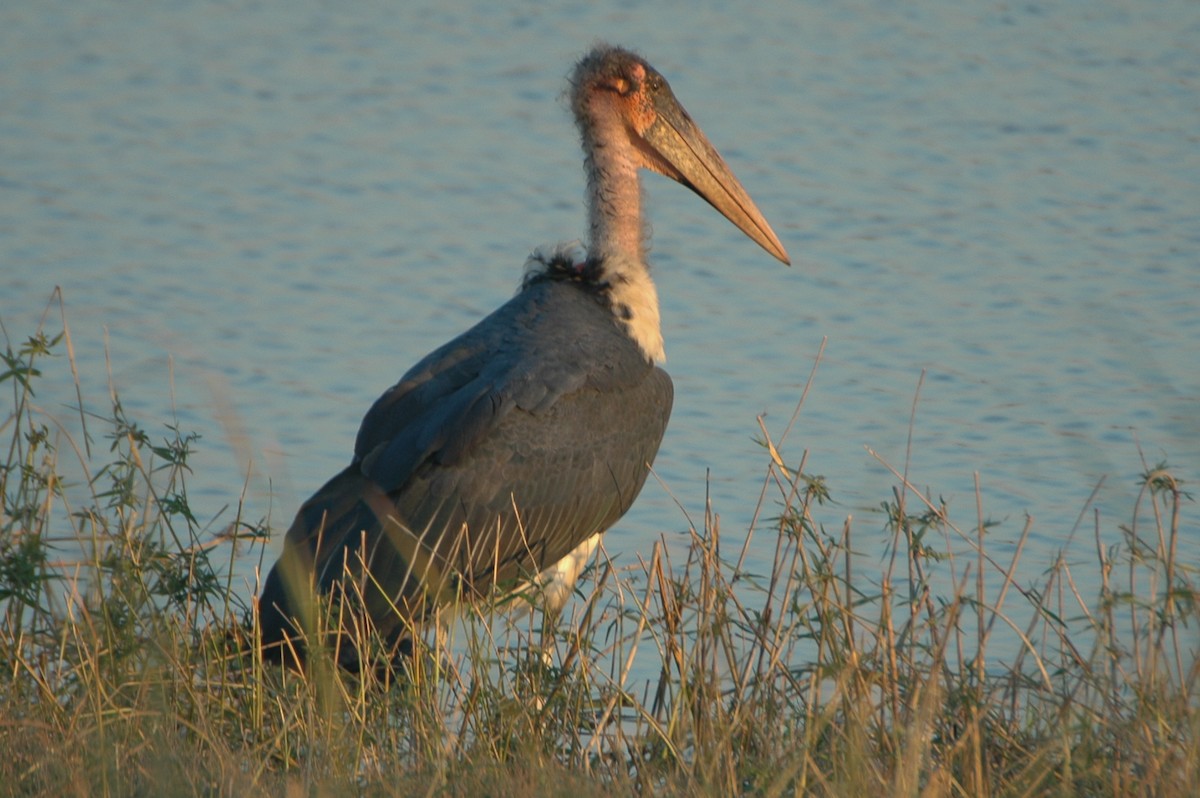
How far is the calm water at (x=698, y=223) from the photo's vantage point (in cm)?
739

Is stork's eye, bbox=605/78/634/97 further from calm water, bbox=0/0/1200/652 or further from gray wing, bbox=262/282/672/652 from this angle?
calm water, bbox=0/0/1200/652

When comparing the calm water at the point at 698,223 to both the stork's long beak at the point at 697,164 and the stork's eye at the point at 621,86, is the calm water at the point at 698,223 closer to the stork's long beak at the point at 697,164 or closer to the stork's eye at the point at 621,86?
the stork's long beak at the point at 697,164

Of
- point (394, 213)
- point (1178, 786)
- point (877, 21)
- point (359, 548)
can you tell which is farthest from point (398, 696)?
point (877, 21)

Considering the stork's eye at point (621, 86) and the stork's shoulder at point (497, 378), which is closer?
the stork's shoulder at point (497, 378)

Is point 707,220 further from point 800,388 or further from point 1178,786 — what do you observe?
point 1178,786

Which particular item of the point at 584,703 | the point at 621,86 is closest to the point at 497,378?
the point at 584,703

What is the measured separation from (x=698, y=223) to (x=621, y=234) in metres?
4.04

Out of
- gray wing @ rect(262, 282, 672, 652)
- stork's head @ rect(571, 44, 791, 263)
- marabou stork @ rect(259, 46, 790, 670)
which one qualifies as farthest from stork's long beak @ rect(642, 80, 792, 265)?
gray wing @ rect(262, 282, 672, 652)

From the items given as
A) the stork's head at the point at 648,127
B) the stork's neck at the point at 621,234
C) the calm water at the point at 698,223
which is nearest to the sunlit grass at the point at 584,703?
the stork's neck at the point at 621,234

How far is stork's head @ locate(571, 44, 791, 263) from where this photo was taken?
6160mm

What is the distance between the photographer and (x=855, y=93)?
1121 centimetres

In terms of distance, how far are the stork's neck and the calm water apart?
3.13ft

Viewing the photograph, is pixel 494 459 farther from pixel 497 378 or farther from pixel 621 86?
pixel 621 86

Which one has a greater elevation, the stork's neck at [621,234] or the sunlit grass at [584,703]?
the stork's neck at [621,234]
